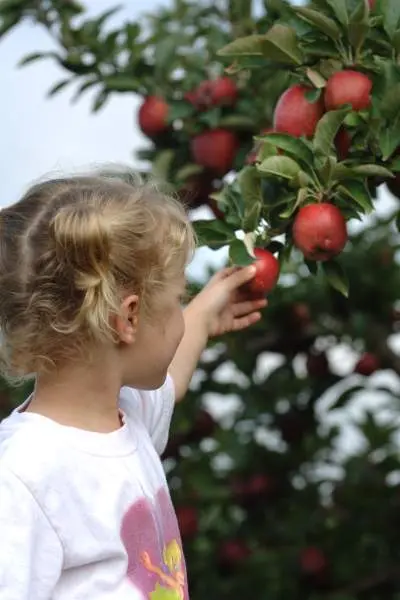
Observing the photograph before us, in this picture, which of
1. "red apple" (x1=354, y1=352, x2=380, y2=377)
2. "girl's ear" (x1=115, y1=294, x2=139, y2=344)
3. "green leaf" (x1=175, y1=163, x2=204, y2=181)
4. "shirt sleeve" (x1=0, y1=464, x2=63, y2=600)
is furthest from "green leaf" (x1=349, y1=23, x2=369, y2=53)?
"red apple" (x1=354, y1=352, x2=380, y2=377)

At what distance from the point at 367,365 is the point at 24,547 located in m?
1.50

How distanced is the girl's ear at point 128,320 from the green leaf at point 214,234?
0.98ft


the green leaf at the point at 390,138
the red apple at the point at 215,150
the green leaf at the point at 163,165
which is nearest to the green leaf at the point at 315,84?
the green leaf at the point at 390,138

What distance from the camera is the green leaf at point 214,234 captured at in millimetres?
2006

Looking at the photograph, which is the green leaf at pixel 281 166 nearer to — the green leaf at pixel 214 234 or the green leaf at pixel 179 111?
the green leaf at pixel 214 234

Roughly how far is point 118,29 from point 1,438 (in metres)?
1.34

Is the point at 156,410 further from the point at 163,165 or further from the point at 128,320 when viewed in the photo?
the point at 163,165

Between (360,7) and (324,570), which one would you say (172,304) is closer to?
(360,7)

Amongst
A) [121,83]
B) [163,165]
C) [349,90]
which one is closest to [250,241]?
[349,90]

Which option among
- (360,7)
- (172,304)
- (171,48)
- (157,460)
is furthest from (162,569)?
(171,48)

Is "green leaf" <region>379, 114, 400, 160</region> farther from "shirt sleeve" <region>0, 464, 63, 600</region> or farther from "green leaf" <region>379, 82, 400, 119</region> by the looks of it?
"shirt sleeve" <region>0, 464, 63, 600</region>

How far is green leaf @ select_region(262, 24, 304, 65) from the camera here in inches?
79.3

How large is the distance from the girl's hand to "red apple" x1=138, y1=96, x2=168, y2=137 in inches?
26.0

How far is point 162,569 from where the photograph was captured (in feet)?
5.76
